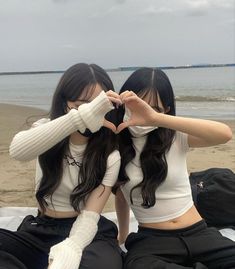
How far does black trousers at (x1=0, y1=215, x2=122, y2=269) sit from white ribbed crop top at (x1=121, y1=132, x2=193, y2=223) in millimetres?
233

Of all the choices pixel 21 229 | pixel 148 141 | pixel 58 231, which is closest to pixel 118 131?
pixel 148 141

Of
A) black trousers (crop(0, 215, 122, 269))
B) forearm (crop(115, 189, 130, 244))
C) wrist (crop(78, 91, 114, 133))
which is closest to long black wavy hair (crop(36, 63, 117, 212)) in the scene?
black trousers (crop(0, 215, 122, 269))

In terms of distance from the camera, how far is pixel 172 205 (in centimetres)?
275

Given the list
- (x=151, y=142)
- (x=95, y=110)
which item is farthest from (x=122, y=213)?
(x=95, y=110)

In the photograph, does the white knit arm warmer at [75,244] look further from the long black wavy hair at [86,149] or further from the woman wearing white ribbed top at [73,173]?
the long black wavy hair at [86,149]

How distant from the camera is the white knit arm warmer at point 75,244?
2219 millimetres

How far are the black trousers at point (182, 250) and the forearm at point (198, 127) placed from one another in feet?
1.77

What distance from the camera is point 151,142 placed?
2.79 m

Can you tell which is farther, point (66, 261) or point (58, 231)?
point (58, 231)

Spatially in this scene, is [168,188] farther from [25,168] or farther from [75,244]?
[25,168]

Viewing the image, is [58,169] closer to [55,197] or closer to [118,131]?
[55,197]

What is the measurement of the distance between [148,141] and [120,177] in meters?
0.27

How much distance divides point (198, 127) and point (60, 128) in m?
0.77

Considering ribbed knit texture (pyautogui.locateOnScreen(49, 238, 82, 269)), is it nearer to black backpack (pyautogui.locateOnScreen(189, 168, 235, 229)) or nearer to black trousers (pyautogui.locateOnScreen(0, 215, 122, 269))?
black trousers (pyautogui.locateOnScreen(0, 215, 122, 269))
